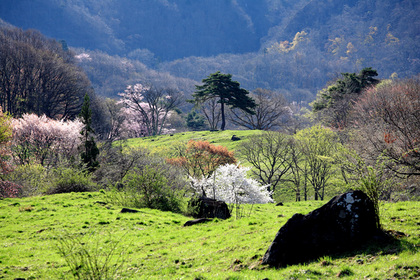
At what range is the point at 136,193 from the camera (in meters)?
22.4

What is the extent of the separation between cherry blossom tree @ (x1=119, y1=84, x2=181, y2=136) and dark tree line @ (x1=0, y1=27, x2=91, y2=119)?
20421 mm

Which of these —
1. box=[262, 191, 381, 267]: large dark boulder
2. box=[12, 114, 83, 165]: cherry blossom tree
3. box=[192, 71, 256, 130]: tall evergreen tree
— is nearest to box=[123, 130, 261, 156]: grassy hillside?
box=[192, 71, 256, 130]: tall evergreen tree

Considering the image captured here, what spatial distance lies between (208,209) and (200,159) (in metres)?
19.3

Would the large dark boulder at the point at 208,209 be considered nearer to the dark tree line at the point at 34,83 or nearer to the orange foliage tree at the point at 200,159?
the orange foliage tree at the point at 200,159

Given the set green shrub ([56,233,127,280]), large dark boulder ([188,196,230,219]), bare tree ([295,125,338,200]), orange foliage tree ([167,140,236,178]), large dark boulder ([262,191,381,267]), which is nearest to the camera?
green shrub ([56,233,127,280])

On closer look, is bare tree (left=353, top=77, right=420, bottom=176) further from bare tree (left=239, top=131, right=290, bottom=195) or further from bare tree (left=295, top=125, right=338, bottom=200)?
bare tree (left=239, top=131, right=290, bottom=195)

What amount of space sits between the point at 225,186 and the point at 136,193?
972 cm

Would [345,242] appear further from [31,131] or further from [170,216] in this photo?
[31,131]

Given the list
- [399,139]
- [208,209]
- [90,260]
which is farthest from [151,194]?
[399,139]

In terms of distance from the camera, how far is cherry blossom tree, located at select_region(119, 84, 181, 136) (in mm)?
85875

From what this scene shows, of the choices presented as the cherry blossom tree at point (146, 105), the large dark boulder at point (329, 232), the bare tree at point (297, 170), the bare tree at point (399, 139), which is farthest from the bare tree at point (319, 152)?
the cherry blossom tree at point (146, 105)

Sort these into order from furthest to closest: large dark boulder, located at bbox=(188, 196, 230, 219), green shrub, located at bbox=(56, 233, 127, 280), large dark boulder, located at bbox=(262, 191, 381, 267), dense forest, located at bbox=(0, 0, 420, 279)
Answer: large dark boulder, located at bbox=(188, 196, 230, 219)
dense forest, located at bbox=(0, 0, 420, 279)
large dark boulder, located at bbox=(262, 191, 381, 267)
green shrub, located at bbox=(56, 233, 127, 280)

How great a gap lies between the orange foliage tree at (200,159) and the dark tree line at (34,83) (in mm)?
36709

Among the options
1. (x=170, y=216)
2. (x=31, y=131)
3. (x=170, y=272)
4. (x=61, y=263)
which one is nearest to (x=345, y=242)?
(x=170, y=272)
